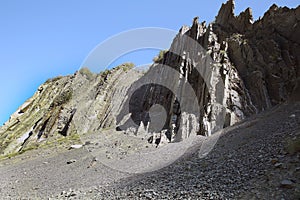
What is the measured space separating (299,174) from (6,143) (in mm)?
58773

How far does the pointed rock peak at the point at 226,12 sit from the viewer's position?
3513 cm

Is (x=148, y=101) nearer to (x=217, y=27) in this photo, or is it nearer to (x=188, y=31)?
(x=188, y=31)

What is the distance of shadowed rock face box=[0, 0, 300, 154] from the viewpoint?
24.7 m

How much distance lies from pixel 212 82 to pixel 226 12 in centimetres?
1487

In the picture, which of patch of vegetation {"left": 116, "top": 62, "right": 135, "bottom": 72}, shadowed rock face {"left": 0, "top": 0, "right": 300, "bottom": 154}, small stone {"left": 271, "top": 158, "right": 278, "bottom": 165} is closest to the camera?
small stone {"left": 271, "top": 158, "right": 278, "bottom": 165}

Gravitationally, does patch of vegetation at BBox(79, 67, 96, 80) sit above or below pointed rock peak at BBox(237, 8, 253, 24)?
above

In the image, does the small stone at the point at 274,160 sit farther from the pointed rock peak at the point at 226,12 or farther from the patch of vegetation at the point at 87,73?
the patch of vegetation at the point at 87,73

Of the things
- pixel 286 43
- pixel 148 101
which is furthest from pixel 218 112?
pixel 148 101

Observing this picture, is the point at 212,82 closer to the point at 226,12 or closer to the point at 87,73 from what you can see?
the point at 226,12

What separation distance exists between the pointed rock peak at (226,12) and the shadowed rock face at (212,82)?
15 centimetres

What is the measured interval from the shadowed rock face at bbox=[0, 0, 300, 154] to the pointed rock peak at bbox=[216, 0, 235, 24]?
0.15 metres

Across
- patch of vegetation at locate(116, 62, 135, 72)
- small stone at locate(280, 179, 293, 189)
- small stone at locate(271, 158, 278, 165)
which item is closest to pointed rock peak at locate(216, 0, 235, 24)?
small stone at locate(271, 158, 278, 165)

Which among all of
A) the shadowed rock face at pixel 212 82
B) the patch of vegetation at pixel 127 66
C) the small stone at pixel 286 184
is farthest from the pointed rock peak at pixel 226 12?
the patch of vegetation at pixel 127 66

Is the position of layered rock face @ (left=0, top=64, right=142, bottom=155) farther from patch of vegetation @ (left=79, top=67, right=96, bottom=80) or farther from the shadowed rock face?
the shadowed rock face
